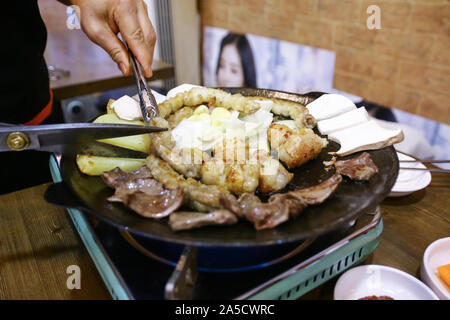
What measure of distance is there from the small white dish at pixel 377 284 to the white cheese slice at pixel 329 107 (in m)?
0.93

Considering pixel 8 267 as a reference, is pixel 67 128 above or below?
above

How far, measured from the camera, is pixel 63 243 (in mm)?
1557

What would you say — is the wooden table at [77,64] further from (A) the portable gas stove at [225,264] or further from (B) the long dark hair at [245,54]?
(A) the portable gas stove at [225,264]

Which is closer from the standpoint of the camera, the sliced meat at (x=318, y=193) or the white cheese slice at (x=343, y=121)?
the sliced meat at (x=318, y=193)

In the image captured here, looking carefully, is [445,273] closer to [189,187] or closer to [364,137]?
[364,137]

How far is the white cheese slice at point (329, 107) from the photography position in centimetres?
193

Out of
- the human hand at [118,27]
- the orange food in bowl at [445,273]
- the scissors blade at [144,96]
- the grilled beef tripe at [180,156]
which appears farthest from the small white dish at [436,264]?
the human hand at [118,27]

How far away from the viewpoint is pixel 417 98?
3156mm

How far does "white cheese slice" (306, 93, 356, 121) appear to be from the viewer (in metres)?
1.93

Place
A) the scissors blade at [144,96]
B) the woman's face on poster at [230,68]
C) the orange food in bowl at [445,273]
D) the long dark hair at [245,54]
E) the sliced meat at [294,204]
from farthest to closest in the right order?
the woman's face on poster at [230,68] < the long dark hair at [245,54] < the scissors blade at [144,96] < the orange food in bowl at [445,273] < the sliced meat at [294,204]

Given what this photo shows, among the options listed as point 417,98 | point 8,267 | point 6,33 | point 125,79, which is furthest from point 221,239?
point 125,79

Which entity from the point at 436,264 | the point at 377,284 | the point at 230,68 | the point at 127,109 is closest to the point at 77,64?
the point at 230,68

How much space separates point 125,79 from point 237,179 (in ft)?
9.78
